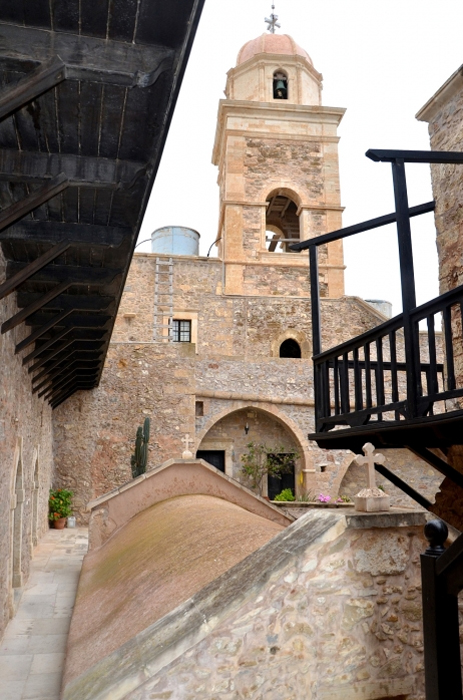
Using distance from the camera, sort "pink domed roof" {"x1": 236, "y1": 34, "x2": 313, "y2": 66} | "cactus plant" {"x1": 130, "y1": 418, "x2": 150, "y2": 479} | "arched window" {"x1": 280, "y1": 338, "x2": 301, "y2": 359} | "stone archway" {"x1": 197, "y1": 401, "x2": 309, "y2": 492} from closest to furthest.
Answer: "cactus plant" {"x1": 130, "y1": 418, "x2": 150, "y2": 479}
"stone archway" {"x1": 197, "y1": 401, "x2": 309, "y2": 492}
"arched window" {"x1": 280, "y1": 338, "x2": 301, "y2": 359}
"pink domed roof" {"x1": 236, "y1": 34, "x2": 313, "y2": 66}

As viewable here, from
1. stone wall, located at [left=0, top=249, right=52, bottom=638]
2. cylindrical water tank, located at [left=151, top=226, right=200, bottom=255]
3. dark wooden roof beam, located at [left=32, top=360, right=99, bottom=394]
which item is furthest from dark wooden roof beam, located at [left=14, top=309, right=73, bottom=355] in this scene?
cylindrical water tank, located at [left=151, top=226, right=200, bottom=255]

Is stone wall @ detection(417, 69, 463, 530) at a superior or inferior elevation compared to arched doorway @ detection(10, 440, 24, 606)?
superior

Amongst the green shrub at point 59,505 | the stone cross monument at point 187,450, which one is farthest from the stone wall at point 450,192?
the green shrub at point 59,505

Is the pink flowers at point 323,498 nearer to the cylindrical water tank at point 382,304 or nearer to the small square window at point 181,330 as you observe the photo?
the small square window at point 181,330

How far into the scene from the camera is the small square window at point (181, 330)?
22.3 meters

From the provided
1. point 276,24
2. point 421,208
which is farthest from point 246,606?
point 276,24

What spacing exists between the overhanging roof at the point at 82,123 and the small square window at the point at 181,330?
16.1m

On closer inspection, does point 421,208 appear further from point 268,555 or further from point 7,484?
point 7,484

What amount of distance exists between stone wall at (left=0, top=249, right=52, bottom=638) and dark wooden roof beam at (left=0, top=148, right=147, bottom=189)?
1.56m

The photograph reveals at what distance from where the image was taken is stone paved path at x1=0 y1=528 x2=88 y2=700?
5.58 metres

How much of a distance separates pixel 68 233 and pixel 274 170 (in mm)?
19762

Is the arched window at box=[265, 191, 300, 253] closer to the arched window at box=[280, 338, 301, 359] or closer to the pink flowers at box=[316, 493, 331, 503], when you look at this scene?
the arched window at box=[280, 338, 301, 359]

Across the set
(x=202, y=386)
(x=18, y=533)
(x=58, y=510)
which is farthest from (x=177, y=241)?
(x=18, y=533)

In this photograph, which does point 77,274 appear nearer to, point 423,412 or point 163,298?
point 423,412
